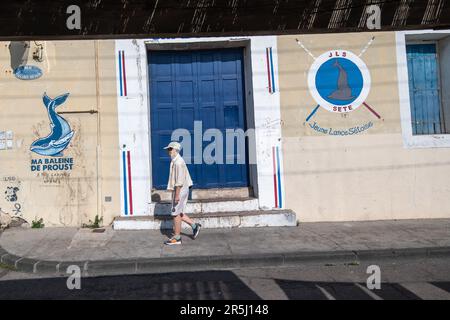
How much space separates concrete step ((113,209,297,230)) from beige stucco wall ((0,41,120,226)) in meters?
0.59

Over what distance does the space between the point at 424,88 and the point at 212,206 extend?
526 cm

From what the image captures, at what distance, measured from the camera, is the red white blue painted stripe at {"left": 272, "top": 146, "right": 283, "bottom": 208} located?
29.5 feet

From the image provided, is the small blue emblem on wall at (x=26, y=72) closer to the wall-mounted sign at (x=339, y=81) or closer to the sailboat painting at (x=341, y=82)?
the wall-mounted sign at (x=339, y=81)

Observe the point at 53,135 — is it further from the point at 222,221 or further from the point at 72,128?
the point at 222,221

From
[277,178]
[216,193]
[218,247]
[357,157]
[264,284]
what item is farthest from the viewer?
[216,193]

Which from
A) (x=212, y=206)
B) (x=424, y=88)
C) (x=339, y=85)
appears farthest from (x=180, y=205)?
(x=424, y=88)

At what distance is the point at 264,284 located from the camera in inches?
218

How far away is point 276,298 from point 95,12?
11.3 feet

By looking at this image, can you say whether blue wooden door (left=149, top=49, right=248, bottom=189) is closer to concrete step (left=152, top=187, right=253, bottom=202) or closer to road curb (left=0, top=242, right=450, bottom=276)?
concrete step (left=152, top=187, right=253, bottom=202)

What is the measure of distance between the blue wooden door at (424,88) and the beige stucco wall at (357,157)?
2.35 feet

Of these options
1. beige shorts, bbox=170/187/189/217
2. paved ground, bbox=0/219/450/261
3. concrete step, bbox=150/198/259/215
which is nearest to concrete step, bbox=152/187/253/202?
concrete step, bbox=150/198/259/215

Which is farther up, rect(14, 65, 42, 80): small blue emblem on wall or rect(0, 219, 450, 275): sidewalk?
rect(14, 65, 42, 80): small blue emblem on wall

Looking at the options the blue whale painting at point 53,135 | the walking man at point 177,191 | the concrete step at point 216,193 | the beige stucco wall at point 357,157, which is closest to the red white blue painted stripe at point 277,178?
the beige stucco wall at point 357,157
